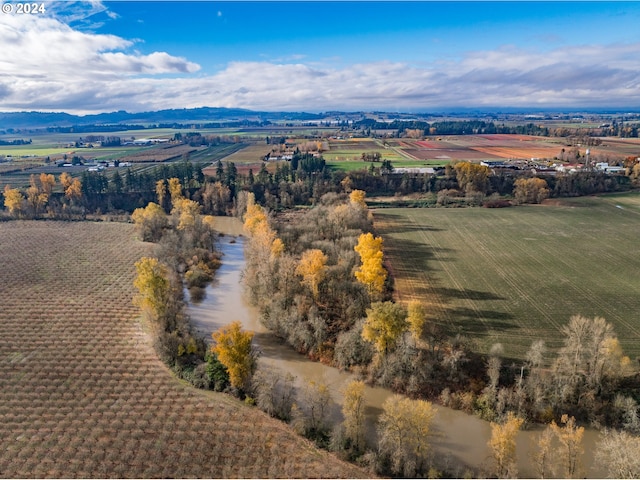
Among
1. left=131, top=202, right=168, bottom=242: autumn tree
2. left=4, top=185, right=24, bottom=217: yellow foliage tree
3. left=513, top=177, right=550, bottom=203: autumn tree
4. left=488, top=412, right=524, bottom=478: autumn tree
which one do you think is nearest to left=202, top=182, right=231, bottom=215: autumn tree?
left=131, top=202, right=168, bottom=242: autumn tree

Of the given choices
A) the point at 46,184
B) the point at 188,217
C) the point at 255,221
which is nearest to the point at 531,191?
the point at 255,221

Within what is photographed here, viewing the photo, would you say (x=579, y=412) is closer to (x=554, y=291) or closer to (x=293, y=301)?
(x=554, y=291)

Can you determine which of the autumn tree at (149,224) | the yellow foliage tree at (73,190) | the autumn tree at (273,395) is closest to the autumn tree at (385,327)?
the autumn tree at (273,395)

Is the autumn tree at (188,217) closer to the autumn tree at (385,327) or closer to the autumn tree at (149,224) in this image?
the autumn tree at (149,224)

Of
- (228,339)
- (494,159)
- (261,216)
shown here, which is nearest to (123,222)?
(261,216)

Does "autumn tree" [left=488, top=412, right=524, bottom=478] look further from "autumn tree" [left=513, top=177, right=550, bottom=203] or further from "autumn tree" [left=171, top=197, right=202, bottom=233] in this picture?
"autumn tree" [left=513, top=177, right=550, bottom=203]

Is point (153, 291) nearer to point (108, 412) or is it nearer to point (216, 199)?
point (108, 412)
